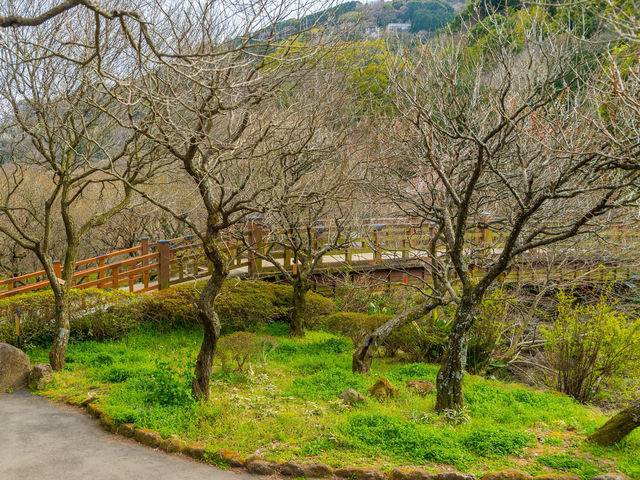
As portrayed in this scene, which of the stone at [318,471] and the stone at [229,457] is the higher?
the stone at [229,457]

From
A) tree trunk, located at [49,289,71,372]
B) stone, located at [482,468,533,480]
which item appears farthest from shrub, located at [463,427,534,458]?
tree trunk, located at [49,289,71,372]

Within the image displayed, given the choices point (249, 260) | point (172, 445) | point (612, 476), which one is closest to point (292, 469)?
point (172, 445)

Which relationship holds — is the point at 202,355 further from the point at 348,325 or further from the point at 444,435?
the point at 348,325

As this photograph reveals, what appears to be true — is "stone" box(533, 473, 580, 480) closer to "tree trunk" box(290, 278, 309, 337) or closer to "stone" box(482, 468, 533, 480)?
"stone" box(482, 468, 533, 480)

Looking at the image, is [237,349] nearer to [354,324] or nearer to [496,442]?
[354,324]

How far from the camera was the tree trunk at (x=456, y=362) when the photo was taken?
6.93 metres

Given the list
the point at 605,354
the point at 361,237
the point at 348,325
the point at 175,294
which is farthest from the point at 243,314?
the point at 605,354

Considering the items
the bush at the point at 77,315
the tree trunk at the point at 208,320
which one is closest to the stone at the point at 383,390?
the tree trunk at the point at 208,320

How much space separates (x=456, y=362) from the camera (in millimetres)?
6996

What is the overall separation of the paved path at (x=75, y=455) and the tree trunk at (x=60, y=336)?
1.50m

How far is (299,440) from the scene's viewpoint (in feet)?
20.7

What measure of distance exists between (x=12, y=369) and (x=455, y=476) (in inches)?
275

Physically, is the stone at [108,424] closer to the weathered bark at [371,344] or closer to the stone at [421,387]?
the weathered bark at [371,344]

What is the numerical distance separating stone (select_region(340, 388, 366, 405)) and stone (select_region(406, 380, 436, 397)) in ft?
3.50
